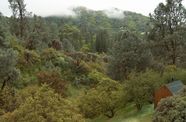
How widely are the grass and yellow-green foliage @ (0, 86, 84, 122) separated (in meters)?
14.2

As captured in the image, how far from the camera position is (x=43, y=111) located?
30.0 m

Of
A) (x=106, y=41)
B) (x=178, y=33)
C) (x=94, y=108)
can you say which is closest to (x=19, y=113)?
(x=94, y=108)

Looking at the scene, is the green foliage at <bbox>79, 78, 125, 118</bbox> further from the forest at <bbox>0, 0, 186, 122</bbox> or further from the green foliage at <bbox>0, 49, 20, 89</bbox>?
the green foliage at <bbox>0, 49, 20, 89</bbox>

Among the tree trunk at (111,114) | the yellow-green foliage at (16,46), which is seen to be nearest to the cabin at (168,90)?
the tree trunk at (111,114)

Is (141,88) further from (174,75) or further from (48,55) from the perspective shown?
(48,55)

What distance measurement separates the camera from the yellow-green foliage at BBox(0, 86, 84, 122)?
97.2ft

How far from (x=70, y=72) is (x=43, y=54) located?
5.94m

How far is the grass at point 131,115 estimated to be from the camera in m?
44.4

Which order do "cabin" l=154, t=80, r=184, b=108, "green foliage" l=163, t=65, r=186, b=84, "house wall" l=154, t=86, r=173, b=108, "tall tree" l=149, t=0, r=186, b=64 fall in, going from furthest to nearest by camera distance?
"tall tree" l=149, t=0, r=186, b=64
"green foliage" l=163, t=65, r=186, b=84
"house wall" l=154, t=86, r=173, b=108
"cabin" l=154, t=80, r=184, b=108

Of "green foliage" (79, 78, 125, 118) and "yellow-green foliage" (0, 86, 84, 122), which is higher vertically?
"yellow-green foliage" (0, 86, 84, 122)

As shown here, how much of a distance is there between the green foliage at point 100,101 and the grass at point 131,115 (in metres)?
1.20

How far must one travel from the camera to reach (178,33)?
60781mm

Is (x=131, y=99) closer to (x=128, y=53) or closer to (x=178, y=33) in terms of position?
(x=128, y=53)

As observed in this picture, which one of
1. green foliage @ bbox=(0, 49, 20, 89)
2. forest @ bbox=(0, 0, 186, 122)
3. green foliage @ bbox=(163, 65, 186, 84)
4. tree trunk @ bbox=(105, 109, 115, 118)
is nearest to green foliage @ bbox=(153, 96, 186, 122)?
forest @ bbox=(0, 0, 186, 122)
